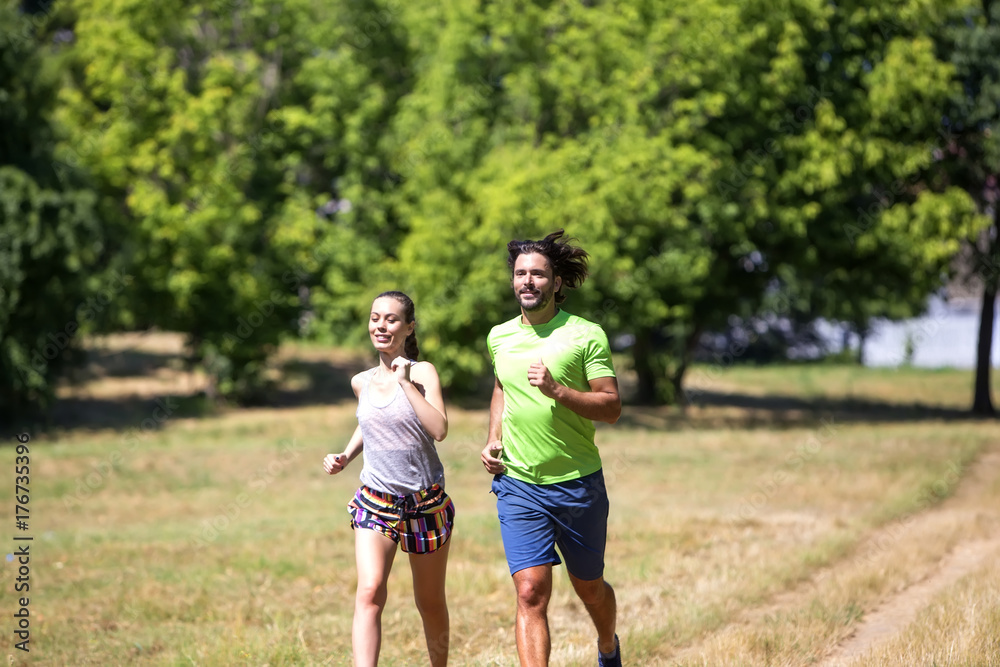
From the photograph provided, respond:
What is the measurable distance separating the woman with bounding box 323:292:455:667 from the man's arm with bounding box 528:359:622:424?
0.54 metres

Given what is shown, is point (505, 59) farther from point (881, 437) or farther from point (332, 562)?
point (332, 562)

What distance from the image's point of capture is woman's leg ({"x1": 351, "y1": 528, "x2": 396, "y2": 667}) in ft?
14.8

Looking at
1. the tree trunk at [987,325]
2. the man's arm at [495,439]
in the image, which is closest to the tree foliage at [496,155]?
the tree trunk at [987,325]

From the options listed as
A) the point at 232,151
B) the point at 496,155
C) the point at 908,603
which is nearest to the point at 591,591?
the point at 908,603

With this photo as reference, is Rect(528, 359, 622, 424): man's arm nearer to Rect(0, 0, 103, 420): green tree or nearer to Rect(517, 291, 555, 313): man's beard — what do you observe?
Rect(517, 291, 555, 313): man's beard

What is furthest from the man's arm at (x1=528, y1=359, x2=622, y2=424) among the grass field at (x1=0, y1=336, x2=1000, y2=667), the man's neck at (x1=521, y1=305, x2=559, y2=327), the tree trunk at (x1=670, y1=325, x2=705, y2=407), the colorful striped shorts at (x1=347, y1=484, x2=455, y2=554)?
the tree trunk at (x1=670, y1=325, x2=705, y2=407)

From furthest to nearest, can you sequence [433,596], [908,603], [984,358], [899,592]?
[984,358] < [899,592] < [908,603] < [433,596]

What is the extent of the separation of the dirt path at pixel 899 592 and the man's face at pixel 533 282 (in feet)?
7.53

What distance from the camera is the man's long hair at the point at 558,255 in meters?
4.74

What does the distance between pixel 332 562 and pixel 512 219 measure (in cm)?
1076

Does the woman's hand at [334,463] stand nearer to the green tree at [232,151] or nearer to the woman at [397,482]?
the woman at [397,482]

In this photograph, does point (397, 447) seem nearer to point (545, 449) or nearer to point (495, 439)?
point (495, 439)

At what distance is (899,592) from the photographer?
732cm

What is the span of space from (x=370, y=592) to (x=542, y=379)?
125 cm
